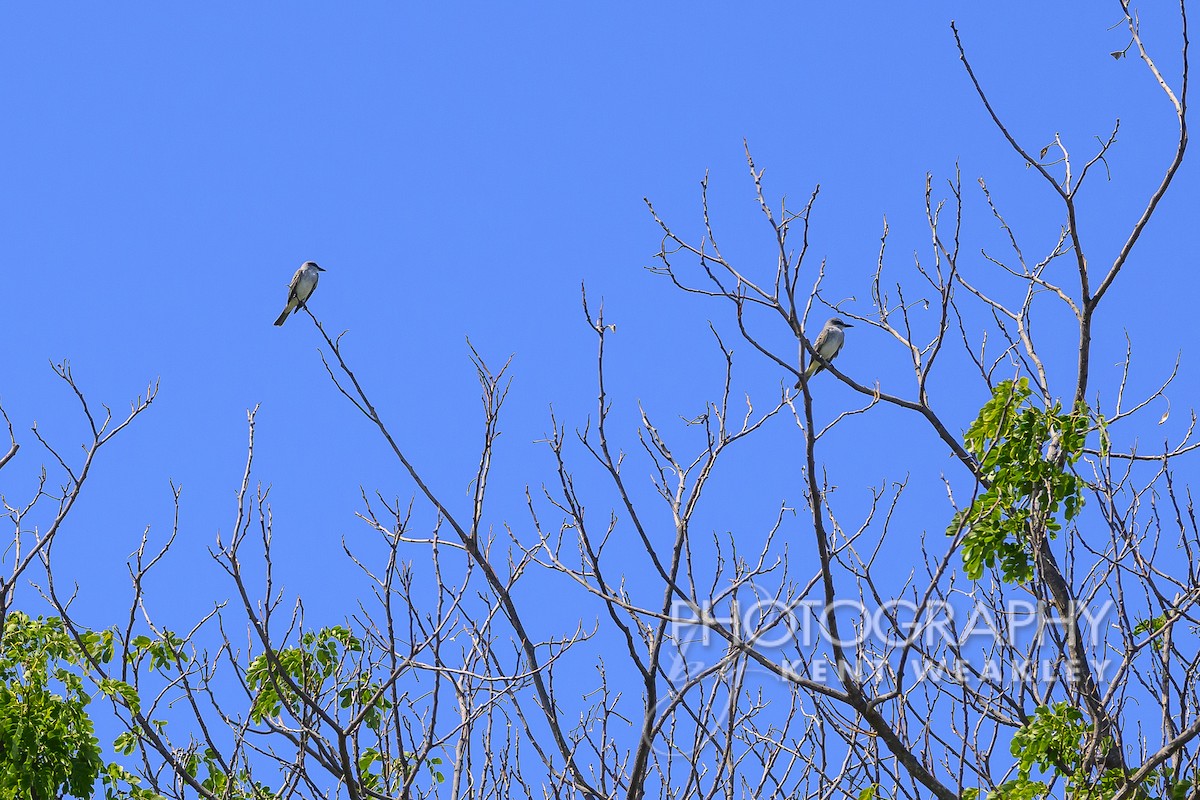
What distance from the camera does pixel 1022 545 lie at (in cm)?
508

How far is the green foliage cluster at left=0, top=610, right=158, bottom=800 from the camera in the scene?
5.28m

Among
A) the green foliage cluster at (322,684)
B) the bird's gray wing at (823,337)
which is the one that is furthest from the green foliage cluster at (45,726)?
the bird's gray wing at (823,337)

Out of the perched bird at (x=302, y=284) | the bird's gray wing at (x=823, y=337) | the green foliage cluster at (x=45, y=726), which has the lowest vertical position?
the green foliage cluster at (x=45, y=726)

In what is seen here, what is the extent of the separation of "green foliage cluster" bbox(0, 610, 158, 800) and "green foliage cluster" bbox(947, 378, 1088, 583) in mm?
3315

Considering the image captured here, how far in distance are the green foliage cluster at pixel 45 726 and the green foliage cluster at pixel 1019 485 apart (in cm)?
331

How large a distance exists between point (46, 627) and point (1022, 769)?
3959 millimetres

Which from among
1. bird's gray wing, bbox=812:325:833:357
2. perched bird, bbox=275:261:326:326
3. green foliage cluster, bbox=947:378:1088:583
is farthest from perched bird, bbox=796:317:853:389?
green foliage cluster, bbox=947:378:1088:583

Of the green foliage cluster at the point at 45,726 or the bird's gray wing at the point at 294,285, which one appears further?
the bird's gray wing at the point at 294,285

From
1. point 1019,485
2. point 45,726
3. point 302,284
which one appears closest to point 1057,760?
point 1019,485

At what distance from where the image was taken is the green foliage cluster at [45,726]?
5.28 meters

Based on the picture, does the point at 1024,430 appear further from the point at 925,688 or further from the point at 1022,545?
the point at 925,688

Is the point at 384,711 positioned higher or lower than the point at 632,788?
higher

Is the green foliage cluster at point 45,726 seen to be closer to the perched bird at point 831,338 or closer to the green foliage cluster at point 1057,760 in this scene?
the green foliage cluster at point 1057,760

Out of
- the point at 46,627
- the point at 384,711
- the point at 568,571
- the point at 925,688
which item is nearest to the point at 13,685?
the point at 46,627
